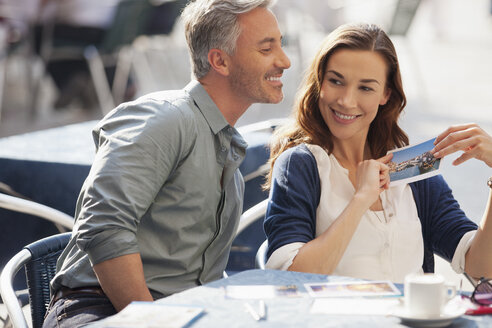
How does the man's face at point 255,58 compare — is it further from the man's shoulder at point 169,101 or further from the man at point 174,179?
the man's shoulder at point 169,101

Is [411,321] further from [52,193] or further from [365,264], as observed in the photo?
[52,193]

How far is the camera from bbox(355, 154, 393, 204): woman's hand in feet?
5.99

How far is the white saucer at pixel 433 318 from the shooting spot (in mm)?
1233

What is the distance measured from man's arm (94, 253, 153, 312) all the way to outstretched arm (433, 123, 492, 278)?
0.76 metres

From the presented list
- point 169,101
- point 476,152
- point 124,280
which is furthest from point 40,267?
point 476,152

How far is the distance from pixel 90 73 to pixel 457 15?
47.8 ft

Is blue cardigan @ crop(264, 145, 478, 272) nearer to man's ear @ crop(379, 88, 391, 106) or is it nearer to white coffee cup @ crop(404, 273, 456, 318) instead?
man's ear @ crop(379, 88, 391, 106)

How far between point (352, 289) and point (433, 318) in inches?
8.8

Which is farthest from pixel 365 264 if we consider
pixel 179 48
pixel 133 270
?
pixel 179 48

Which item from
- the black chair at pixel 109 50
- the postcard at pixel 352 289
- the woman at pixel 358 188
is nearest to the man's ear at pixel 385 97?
the woman at pixel 358 188

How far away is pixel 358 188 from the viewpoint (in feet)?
6.08

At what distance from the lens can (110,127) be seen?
1.82 metres

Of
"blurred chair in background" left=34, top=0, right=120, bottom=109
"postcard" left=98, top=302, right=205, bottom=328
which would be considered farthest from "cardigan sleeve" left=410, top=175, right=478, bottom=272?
"blurred chair in background" left=34, top=0, right=120, bottom=109

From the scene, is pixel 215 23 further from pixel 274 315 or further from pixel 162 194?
pixel 274 315
